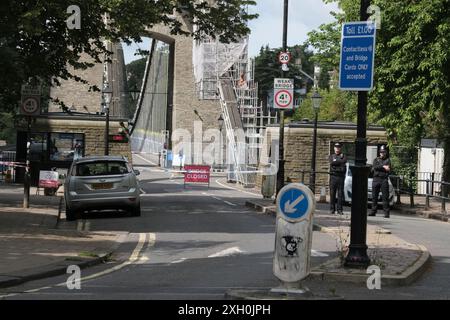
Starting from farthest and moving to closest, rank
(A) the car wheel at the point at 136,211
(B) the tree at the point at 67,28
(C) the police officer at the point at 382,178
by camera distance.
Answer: (C) the police officer at the point at 382,178 < (A) the car wheel at the point at 136,211 < (B) the tree at the point at 67,28

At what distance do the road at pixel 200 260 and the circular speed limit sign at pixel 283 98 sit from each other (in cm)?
332

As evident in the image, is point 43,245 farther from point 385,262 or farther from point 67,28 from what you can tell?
point 67,28

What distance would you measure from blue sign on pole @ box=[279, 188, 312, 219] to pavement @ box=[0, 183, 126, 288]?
142 inches

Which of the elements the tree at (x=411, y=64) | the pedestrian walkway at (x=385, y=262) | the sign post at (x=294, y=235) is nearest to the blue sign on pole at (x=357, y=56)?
the pedestrian walkway at (x=385, y=262)

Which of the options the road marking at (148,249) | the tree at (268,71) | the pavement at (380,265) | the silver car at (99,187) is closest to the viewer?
the pavement at (380,265)

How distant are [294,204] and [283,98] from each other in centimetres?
1543

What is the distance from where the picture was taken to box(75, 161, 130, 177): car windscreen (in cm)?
2122

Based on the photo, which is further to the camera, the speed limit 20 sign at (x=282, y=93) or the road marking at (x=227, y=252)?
the speed limit 20 sign at (x=282, y=93)

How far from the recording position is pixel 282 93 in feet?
78.8

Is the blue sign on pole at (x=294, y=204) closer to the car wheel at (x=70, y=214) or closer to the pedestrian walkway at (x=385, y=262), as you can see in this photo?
the pedestrian walkway at (x=385, y=262)

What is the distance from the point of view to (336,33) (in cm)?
3709

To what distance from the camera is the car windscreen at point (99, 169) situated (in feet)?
69.6
